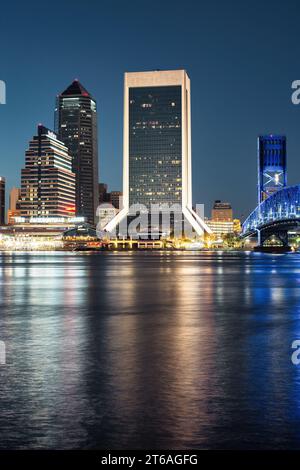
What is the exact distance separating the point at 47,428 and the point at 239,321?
11.2 meters

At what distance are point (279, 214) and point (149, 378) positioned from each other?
481ft

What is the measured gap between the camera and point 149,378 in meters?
10.7

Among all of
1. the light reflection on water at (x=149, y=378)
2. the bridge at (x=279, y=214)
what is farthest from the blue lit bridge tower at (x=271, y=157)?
the light reflection on water at (x=149, y=378)

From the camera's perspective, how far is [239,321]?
1858cm

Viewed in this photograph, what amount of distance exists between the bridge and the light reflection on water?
10700 centimetres

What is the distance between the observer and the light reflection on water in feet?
25.2

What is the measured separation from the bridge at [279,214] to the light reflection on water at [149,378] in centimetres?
10700

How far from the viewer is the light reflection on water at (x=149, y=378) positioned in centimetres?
767
